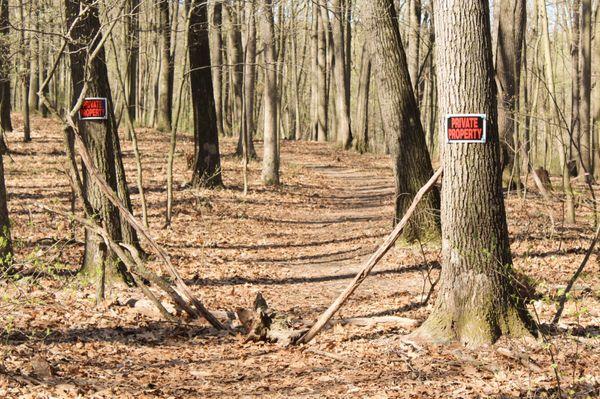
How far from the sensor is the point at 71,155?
7879 mm

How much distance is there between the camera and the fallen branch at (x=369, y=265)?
684cm

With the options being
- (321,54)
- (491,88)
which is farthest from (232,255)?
(321,54)

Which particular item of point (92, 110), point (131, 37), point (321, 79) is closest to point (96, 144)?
point (92, 110)

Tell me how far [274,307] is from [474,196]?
11.0 ft

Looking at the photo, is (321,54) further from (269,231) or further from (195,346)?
(195,346)

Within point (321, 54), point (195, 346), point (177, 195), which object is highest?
point (321, 54)

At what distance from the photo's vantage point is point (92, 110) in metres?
8.85

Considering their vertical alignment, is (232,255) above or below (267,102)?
below

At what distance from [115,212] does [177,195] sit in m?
7.33

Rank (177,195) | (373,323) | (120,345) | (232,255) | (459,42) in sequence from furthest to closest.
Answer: (177,195) → (232,255) → (373,323) → (120,345) → (459,42)

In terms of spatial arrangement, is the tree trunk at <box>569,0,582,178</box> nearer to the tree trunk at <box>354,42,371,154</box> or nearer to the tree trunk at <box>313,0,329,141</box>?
the tree trunk at <box>354,42,371,154</box>

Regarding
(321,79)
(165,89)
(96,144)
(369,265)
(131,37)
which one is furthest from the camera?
(321,79)

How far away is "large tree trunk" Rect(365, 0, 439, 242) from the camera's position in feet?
37.1

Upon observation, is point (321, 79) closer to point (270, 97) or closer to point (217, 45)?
point (217, 45)
